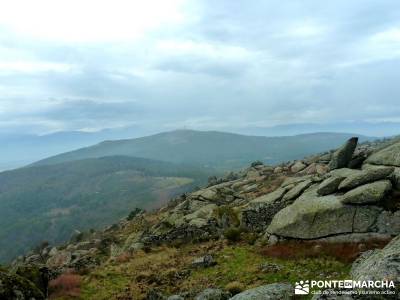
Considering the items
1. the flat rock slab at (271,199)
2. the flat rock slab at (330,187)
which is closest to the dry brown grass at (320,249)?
the flat rock slab at (330,187)

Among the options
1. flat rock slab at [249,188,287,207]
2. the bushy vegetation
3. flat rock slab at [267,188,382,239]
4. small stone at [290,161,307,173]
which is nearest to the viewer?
the bushy vegetation

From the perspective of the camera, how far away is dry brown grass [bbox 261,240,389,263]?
1031 inches

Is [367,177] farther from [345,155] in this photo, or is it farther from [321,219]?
[345,155]

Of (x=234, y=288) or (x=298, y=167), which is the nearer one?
(x=234, y=288)

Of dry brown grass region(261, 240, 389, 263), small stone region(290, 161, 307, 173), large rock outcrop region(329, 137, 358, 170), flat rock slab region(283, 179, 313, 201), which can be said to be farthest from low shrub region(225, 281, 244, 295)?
small stone region(290, 161, 307, 173)

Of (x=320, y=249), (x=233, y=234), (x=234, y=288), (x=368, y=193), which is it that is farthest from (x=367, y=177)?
(x=234, y=288)

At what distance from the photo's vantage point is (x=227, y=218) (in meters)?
44.7

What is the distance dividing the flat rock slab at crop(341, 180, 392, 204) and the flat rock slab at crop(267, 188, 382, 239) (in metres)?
0.46

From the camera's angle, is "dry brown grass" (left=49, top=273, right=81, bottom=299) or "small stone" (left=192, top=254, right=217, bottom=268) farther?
"small stone" (left=192, top=254, right=217, bottom=268)

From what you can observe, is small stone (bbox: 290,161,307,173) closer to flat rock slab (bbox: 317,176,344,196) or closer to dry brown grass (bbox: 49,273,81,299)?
flat rock slab (bbox: 317,176,344,196)

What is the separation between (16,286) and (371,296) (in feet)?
53.4

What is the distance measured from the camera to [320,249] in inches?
1109

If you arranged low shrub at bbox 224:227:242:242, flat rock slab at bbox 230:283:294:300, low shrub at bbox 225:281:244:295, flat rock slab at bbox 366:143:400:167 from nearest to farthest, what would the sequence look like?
flat rock slab at bbox 230:283:294:300 < low shrub at bbox 225:281:244:295 < flat rock slab at bbox 366:143:400:167 < low shrub at bbox 224:227:242:242

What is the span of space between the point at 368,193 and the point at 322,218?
3.93 metres
